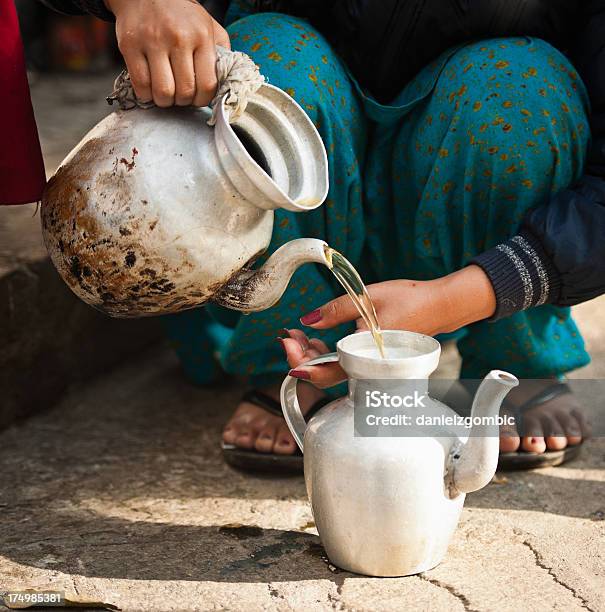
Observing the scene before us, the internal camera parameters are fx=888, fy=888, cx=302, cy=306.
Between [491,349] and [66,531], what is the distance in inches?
32.8

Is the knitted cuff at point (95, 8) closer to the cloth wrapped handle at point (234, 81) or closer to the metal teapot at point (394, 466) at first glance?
the cloth wrapped handle at point (234, 81)

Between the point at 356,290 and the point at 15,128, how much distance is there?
594 millimetres

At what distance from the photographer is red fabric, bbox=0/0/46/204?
1.37 metres

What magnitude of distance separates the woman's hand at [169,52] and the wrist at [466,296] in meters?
0.47

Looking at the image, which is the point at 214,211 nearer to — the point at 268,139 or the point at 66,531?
the point at 268,139

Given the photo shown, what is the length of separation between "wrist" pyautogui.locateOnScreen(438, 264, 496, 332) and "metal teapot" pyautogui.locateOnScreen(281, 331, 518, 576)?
0.54 feet

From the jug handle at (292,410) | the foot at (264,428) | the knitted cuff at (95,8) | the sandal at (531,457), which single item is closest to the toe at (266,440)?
the foot at (264,428)

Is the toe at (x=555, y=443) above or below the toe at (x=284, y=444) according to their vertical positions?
below

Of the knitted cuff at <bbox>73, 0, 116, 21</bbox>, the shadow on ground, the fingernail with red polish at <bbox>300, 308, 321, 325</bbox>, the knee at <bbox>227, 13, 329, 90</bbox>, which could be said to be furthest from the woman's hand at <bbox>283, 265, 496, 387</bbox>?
the knitted cuff at <bbox>73, 0, 116, 21</bbox>

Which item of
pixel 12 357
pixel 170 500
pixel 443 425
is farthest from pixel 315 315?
pixel 12 357

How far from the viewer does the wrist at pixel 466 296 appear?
1380mm

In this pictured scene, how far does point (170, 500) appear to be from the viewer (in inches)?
59.5

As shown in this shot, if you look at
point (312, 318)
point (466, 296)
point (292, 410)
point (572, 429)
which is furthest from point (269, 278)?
point (572, 429)

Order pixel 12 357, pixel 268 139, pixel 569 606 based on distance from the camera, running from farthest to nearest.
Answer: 1. pixel 12 357
2. pixel 268 139
3. pixel 569 606
